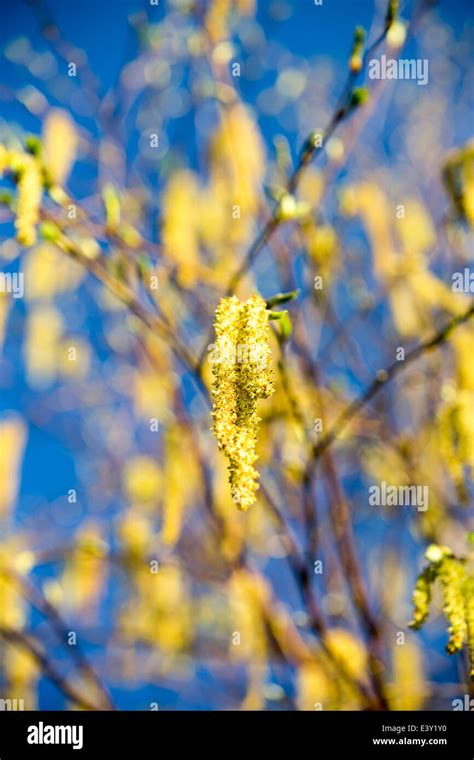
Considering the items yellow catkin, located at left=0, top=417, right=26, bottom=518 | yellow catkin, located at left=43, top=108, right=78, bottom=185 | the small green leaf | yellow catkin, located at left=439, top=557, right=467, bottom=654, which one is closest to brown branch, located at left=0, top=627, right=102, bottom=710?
yellow catkin, located at left=0, top=417, right=26, bottom=518

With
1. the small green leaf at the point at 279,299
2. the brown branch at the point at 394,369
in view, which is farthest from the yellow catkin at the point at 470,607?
the small green leaf at the point at 279,299

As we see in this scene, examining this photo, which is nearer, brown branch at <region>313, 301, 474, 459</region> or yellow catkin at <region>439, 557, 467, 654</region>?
yellow catkin at <region>439, 557, 467, 654</region>

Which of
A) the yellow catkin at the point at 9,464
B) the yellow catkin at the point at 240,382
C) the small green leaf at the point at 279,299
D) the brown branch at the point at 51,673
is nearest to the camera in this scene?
the yellow catkin at the point at 240,382

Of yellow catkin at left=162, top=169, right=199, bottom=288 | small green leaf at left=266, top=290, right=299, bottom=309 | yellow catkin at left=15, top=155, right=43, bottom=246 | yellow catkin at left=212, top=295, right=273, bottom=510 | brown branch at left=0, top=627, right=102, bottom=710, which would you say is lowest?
brown branch at left=0, top=627, right=102, bottom=710

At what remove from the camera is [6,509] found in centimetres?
198

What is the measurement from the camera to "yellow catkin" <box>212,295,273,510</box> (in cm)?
90

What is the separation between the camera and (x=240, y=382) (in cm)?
93

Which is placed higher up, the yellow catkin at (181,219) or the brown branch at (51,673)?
the yellow catkin at (181,219)

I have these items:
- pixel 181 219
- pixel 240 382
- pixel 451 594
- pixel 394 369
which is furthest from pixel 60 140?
pixel 451 594

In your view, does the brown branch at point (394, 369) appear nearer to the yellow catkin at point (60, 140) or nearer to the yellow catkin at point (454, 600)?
the yellow catkin at point (454, 600)

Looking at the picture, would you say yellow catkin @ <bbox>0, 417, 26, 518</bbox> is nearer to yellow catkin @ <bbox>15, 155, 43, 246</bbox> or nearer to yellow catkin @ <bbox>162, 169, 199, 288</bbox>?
yellow catkin @ <bbox>162, 169, 199, 288</bbox>

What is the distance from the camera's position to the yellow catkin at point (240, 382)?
90cm

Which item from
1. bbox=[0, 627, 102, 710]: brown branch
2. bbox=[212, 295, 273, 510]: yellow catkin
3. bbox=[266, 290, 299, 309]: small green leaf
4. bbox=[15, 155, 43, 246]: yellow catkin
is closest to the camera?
bbox=[212, 295, 273, 510]: yellow catkin

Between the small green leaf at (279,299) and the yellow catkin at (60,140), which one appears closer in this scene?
the small green leaf at (279,299)
